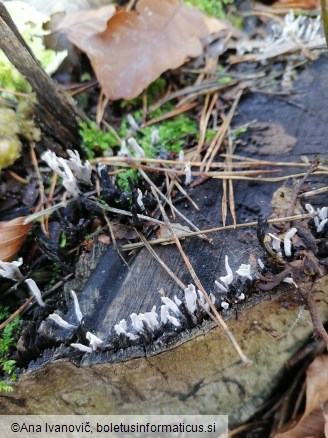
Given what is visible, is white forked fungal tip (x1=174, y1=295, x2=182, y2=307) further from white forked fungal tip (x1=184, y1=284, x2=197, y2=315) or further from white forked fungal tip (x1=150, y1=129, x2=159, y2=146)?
white forked fungal tip (x1=150, y1=129, x2=159, y2=146)

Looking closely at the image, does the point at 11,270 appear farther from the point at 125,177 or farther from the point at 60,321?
the point at 125,177

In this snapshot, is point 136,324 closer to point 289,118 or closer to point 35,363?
point 35,363

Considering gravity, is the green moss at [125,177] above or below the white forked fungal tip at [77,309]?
above

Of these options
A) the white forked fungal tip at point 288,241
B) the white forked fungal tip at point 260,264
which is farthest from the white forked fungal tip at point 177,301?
the white forked fungal tip at point 288,241

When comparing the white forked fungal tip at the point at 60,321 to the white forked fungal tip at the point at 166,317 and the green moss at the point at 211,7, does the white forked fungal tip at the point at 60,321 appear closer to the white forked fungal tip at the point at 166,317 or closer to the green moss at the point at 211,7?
the white forked fungal tip at the point at 166,317

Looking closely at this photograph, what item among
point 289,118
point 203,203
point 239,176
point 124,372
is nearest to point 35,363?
point 124,372

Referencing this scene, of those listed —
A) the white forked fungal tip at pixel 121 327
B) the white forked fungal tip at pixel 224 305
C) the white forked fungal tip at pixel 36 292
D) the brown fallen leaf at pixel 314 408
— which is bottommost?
the brown fallen leaf at pixel 314 408
